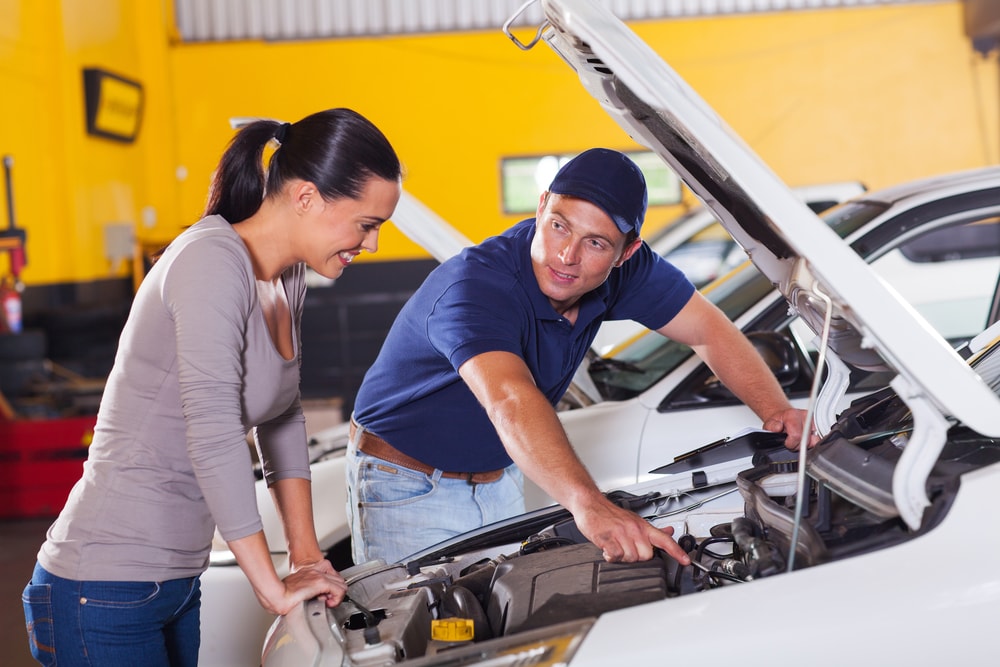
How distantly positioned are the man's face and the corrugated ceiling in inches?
368

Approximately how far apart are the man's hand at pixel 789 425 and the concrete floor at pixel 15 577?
3.16 meters

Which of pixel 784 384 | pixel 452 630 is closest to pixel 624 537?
pixel 452 630

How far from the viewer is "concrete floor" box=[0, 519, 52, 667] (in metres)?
4.14

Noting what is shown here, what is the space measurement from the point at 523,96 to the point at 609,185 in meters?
9.20

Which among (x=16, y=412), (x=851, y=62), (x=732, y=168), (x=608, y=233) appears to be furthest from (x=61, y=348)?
(x=851, y=62)

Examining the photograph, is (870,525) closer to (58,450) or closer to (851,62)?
(58,450)

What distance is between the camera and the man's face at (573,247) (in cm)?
229

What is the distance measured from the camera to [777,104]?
11.0 meters

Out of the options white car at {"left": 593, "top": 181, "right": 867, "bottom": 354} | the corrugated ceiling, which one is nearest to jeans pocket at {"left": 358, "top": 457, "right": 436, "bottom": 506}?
white car at {"left": 593, "top": 181, "right": 867, "bottom": 354}

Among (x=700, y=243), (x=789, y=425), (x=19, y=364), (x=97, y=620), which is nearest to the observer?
(x=97, y=620)

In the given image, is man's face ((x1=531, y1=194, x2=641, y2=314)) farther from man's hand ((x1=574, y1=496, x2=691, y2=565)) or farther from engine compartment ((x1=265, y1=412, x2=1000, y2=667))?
man's hand ((x1=574, y1=496, x2=691, y2=565))

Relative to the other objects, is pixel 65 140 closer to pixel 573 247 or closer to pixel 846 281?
pixel 573 247

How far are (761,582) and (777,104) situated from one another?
33.7 feet

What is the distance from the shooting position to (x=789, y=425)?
Result: 2348mm
